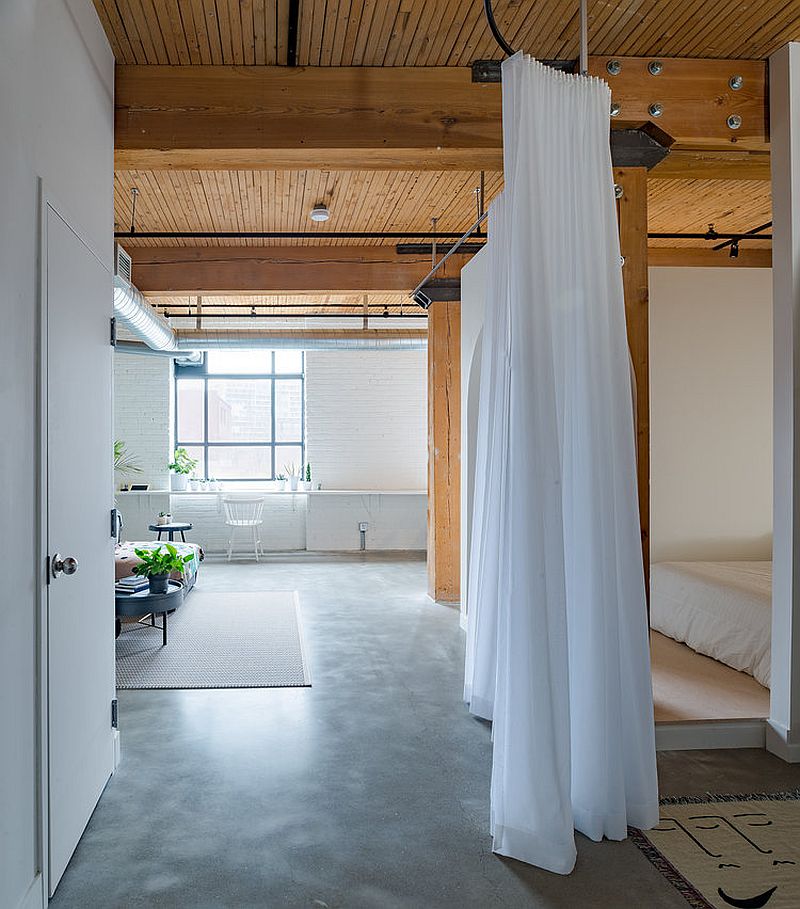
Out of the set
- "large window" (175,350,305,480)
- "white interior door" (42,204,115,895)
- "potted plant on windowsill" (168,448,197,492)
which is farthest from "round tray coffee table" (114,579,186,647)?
"large window" (175,350,305,480)

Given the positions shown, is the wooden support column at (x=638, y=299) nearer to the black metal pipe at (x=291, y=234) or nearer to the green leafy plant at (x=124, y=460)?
the black metal pipe at (x=291, y=234)

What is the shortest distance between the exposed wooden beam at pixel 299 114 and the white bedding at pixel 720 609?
3196mm

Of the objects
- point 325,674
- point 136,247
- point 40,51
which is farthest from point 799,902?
point 136,247

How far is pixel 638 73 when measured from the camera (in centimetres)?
410

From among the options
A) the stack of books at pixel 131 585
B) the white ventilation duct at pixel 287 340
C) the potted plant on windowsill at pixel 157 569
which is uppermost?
the white ventilation duct at pixel 287 340

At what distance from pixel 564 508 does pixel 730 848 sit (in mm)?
1374

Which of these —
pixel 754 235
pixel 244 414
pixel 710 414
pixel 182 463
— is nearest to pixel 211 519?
pixel 182 463

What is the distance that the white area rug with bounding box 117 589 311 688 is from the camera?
5.15 meters

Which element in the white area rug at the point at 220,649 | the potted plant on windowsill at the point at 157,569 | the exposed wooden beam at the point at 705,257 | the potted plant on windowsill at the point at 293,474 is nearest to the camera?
the white area rug at the point at 220,649

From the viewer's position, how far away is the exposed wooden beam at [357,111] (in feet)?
13.0

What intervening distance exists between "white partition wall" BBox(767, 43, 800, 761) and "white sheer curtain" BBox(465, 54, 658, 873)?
1.07 meters

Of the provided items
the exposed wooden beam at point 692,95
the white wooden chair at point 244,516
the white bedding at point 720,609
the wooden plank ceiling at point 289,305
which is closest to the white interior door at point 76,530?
the exposed wooden beam at point 692,95

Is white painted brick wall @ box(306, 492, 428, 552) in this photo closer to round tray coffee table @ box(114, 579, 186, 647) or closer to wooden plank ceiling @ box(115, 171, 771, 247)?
wooden plank ceiling @ box(115, 171, 771, 247)

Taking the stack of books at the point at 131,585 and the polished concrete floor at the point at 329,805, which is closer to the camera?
the polished concrete floor at the point at 329,805
